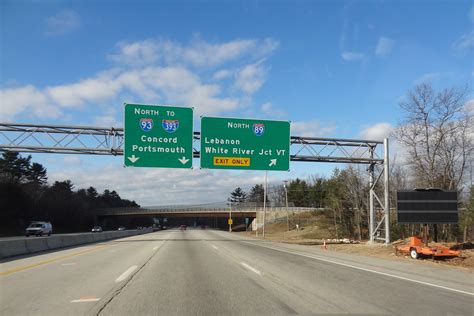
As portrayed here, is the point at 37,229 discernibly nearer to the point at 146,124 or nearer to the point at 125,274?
the point at 146,124

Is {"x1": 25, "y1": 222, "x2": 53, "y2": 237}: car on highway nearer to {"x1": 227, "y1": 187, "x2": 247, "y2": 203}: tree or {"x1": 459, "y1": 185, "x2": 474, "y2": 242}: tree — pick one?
{"x1": 459, "y1": 185, "x2": 474, "y2": 242}: tree

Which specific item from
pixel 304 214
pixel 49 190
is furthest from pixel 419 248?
pixel 49 190

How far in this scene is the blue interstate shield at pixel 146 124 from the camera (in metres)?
29.8

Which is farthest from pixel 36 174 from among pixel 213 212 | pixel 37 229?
pixel 37 229

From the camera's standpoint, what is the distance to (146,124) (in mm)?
29938

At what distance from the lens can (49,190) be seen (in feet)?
378

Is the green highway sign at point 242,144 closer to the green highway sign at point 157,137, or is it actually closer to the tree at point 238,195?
the green highway sign at point 157,137

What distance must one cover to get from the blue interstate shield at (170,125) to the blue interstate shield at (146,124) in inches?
31.2

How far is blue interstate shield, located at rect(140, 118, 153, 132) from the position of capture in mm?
29844

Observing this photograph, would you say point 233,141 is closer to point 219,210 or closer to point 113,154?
point 113,154

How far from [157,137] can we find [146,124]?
1.09m

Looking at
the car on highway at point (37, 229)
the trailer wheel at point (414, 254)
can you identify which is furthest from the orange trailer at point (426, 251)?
the car on highway at point (37, 229)

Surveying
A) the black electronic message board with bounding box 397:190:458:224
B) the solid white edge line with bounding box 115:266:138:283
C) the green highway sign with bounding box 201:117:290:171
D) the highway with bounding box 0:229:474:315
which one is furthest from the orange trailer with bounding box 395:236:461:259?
the solid white edge line with bounding box 115:266:138:283

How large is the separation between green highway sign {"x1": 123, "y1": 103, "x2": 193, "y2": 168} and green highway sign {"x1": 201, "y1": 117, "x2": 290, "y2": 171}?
120cm
